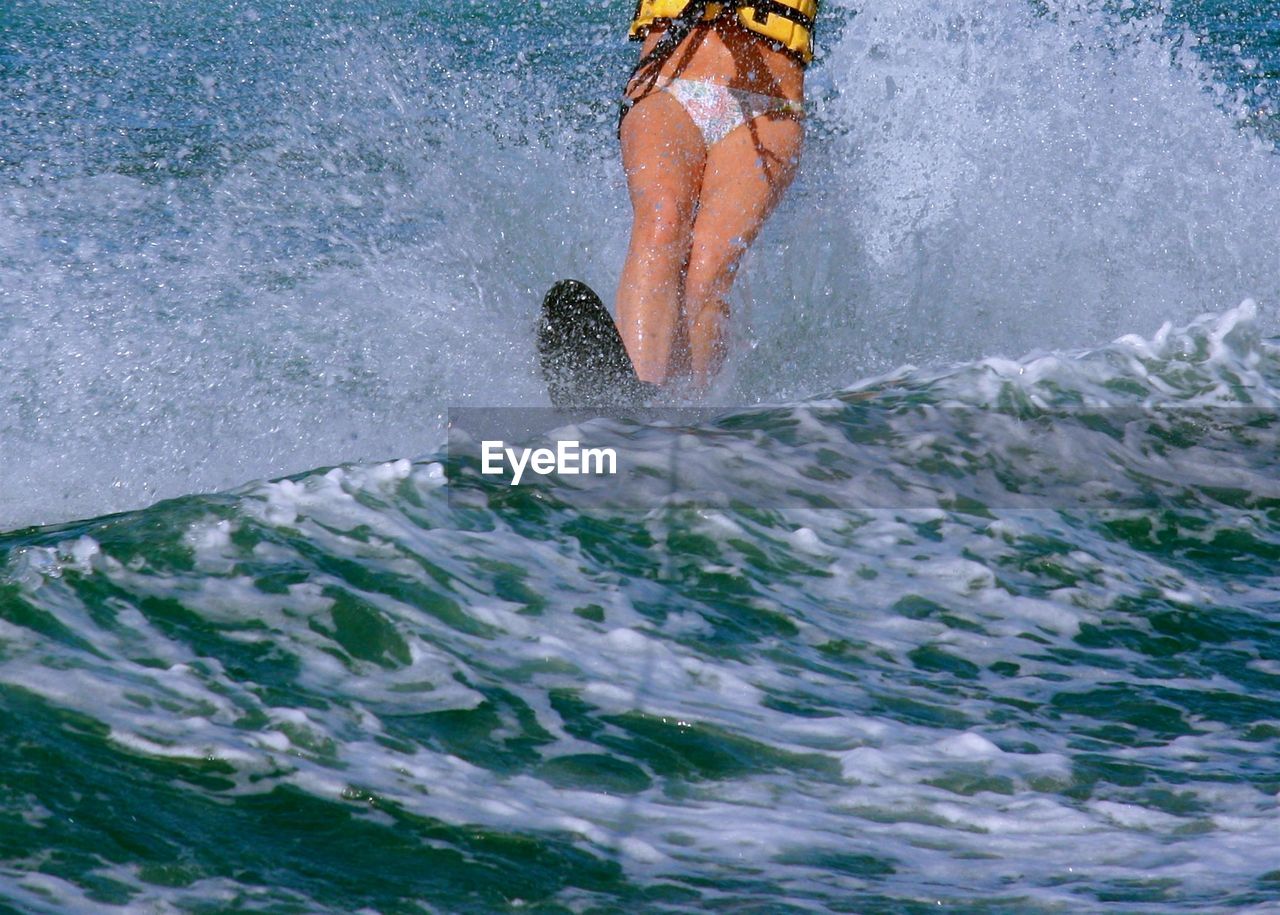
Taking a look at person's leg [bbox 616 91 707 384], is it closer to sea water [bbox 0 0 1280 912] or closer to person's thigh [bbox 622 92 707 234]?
person's thigh [bbox 622 92 707 234]

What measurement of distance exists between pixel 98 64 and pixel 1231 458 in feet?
28.0

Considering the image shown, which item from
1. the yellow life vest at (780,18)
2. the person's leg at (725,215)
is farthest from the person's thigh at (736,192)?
the yellow life vest at (780,18)

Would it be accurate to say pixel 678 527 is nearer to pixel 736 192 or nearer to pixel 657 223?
pixel 657 223

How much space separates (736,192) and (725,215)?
0.09 metres

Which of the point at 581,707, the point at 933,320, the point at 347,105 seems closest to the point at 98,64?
the point at 347,105

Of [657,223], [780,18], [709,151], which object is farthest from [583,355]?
[780,18]

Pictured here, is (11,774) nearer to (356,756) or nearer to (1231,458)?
(356,756)

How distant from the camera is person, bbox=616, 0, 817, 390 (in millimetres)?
4492

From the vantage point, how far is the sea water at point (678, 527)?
2146 mm

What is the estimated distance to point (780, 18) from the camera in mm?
4586

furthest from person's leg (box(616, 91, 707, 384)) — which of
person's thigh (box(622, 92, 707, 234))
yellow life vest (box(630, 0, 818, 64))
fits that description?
yellow life vest (box(630, 0, 818, 64))

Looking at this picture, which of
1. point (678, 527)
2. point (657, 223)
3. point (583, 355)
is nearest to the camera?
point (678, 527)

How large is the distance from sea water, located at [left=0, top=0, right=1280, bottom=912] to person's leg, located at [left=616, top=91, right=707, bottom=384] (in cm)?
34

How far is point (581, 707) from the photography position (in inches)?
101
